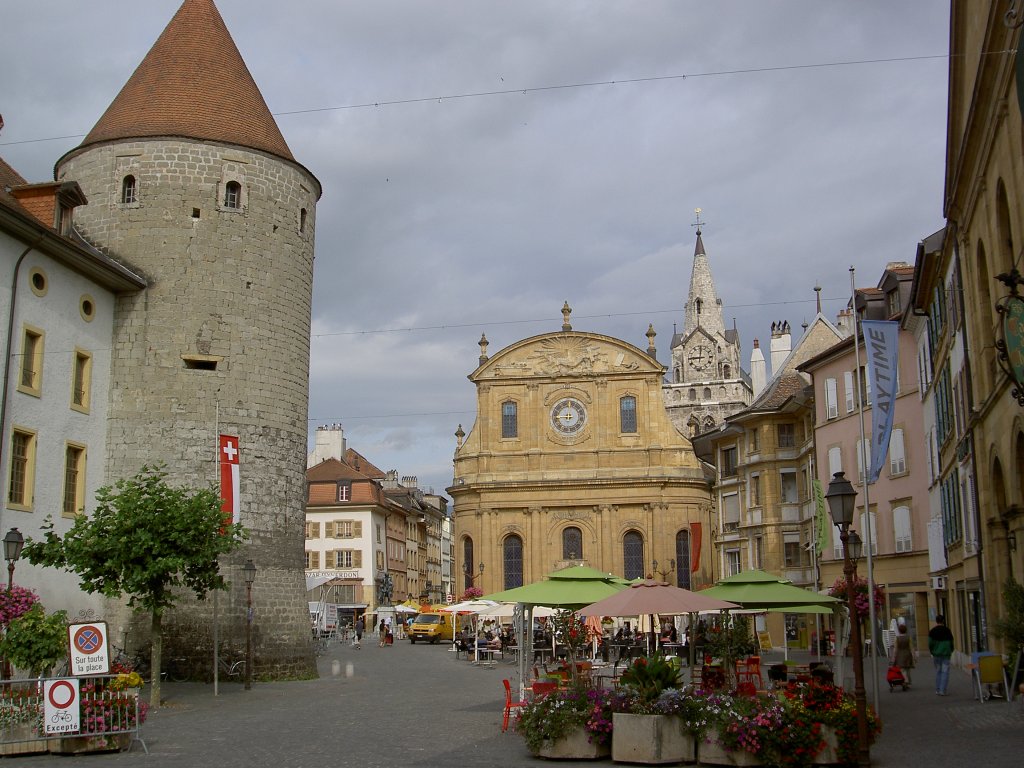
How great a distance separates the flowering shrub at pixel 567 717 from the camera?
1220cm

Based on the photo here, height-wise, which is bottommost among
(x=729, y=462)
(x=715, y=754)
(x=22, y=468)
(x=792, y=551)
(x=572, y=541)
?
(x=715, y=754)

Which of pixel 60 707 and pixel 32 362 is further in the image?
pixel 32 362

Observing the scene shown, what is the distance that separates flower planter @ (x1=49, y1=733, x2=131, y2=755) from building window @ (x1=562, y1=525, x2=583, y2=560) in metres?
47.3

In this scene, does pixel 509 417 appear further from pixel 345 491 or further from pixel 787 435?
pixel 787 435

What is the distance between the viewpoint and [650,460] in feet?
195

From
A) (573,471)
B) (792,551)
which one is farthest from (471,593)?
(792,551)

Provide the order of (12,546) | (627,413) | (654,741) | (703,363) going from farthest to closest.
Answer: (703,363) → (627,413) → (12,546) → (654,741)

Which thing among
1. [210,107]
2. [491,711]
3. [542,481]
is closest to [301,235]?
[210,107]

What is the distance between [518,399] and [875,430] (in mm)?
39707

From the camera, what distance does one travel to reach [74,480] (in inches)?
927

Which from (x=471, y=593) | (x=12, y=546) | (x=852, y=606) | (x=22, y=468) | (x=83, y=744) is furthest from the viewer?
(x=471, y=593)

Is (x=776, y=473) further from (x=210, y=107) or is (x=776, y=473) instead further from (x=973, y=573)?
(x=210, y=107)

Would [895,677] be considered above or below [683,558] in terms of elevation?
below

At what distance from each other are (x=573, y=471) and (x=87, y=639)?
155ft
